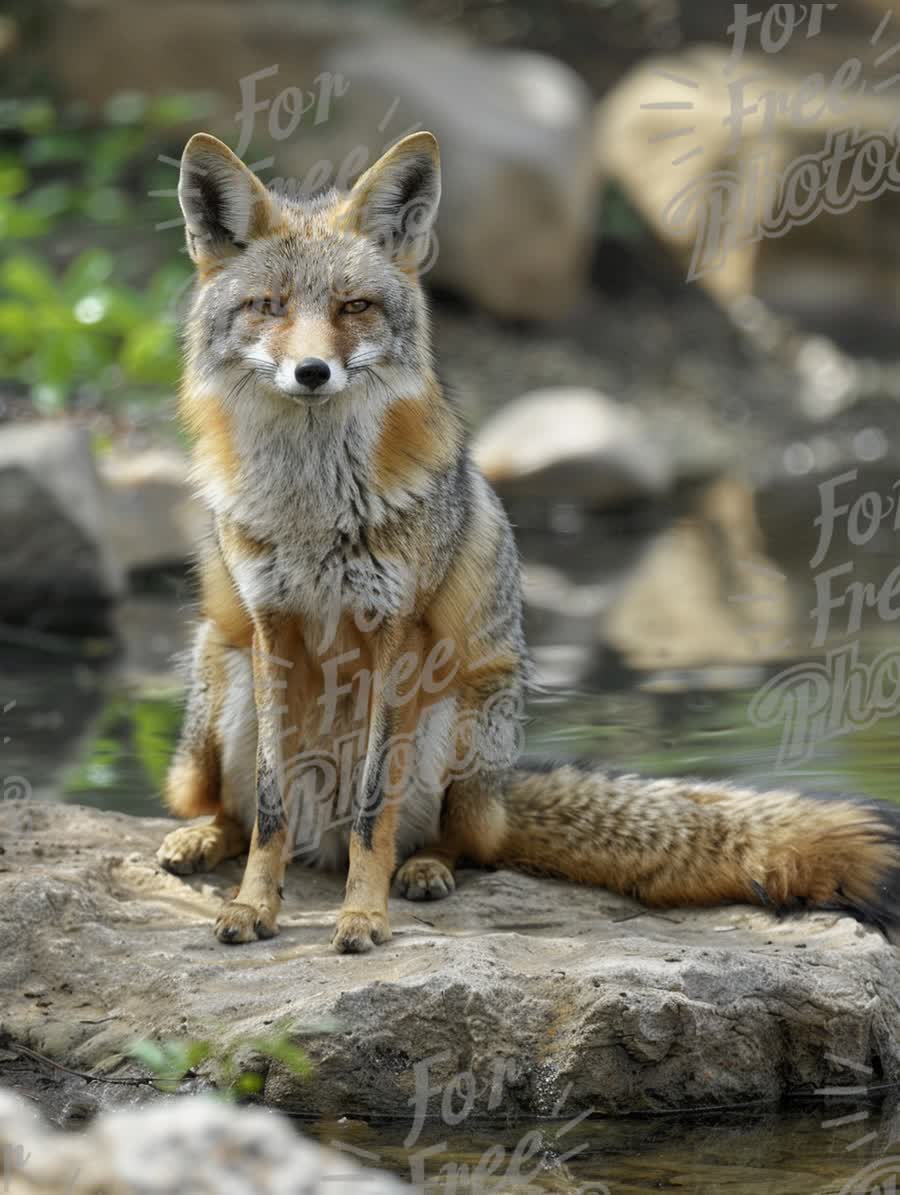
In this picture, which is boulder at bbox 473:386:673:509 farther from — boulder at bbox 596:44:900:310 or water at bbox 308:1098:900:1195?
water at bbox 308:1098:900:1195

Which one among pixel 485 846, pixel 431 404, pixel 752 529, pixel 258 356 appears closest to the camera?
pixel 258 356

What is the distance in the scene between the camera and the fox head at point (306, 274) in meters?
5.21

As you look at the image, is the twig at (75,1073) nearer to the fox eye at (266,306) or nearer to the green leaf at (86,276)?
the fox eye at (266,306)

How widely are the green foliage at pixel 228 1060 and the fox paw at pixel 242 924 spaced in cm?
66

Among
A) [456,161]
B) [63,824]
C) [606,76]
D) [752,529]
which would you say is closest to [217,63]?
[456,161]

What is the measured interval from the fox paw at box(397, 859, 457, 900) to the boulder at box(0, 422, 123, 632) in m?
5.89

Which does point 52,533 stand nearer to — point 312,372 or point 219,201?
point 219,201

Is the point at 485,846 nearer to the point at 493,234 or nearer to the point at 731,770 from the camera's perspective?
the point at 731,770

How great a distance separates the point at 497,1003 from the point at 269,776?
1.20m

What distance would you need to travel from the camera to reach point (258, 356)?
206 inches

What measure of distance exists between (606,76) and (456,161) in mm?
6163

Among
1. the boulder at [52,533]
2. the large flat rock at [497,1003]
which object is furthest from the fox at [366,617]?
the boulder at [52,533]

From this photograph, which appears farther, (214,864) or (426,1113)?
(214,864)

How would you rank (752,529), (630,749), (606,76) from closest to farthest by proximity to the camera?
(630,749), (752,529), (606,76)
